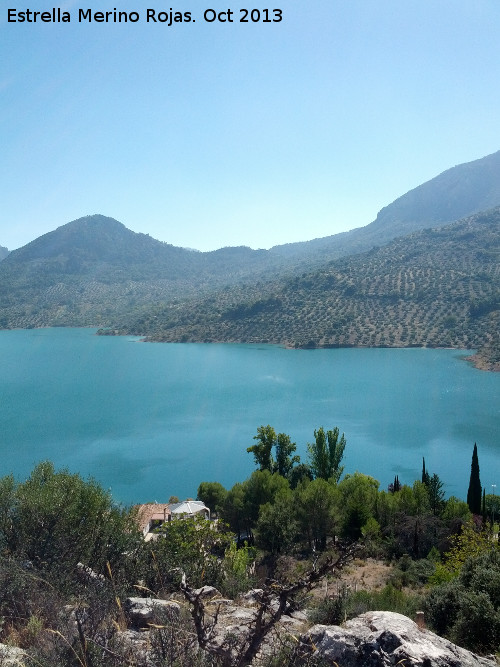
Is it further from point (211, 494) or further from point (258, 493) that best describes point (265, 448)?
point (258, 493)

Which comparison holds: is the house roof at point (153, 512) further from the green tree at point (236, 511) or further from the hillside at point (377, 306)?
the hillside at point (377, 306)

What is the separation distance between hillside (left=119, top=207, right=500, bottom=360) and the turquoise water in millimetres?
8654

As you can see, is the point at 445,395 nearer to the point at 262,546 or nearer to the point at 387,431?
the point at 387,431

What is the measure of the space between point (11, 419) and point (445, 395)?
40.5m

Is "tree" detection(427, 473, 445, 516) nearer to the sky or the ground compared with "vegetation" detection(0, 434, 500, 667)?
nearer to the ground

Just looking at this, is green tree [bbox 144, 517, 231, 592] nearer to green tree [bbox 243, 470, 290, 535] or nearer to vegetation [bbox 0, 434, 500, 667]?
vegetation [bbox 0, 434, 500, 667]

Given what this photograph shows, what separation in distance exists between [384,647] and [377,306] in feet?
299

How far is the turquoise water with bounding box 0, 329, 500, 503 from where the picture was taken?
31.8 metres

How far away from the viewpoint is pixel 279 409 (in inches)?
1843

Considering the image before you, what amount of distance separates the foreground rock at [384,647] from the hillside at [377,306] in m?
75.4

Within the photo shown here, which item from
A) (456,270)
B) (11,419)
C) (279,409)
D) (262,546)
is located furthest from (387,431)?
(456,270)

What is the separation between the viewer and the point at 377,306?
9244 cm

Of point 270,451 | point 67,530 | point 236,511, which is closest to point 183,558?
point 67,530

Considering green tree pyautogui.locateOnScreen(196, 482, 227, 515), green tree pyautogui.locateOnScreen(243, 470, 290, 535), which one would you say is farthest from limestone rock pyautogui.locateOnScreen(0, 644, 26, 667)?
green tree pyautogui.locateOnScreen(196, 482, 227, 515)
